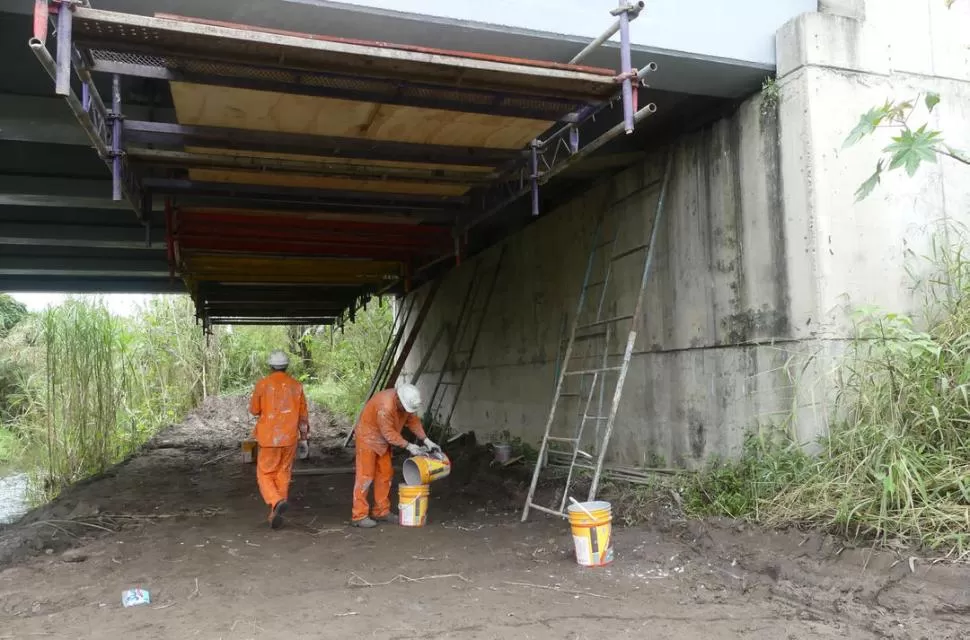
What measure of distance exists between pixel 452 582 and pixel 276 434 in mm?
2668

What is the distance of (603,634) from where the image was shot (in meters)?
4.00

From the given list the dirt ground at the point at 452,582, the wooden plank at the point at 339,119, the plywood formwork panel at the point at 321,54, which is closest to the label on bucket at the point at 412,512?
the dirt ground at the point at 452,582

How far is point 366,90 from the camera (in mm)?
4961

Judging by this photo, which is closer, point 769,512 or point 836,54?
point 769,512

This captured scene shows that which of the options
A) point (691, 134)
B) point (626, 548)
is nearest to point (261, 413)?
point (626, 548)

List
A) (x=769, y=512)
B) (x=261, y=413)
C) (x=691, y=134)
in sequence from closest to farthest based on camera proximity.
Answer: (x=769, y=512), (x=691, y=134), (x=261, y=413)

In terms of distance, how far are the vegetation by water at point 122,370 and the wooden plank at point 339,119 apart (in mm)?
6583

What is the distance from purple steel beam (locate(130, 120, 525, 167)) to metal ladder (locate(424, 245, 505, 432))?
15.8ft

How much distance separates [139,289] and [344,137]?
11113mm

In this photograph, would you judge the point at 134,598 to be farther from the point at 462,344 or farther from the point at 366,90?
the point at 462,344

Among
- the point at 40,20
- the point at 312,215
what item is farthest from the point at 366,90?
the point at 312,215

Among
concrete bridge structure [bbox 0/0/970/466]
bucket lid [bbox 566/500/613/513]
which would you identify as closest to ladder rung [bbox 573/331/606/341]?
concrete bridge structure [bbox 0/0/970/466]

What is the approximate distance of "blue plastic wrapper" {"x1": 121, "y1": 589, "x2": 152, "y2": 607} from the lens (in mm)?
4727

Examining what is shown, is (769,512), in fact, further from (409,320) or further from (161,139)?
(409,320)
